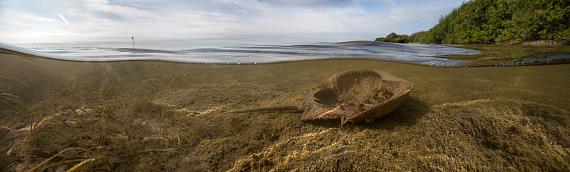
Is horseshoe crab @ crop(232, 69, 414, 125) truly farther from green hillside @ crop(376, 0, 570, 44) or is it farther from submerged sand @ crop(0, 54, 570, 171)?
green hillside @ crop(376, 0, 570, 44)

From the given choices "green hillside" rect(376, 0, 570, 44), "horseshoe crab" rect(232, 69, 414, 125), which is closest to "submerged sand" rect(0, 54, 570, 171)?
"horseshoe crab" rect(232, 69, 414, 125)

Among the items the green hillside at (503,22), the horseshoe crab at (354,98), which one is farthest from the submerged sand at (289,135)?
the green hillside at (503,22)

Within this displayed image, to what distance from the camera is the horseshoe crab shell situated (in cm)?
332

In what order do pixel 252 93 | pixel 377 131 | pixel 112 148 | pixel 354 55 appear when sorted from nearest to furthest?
pixel 112 148 → pixel 377 131 → pixel 252 93 → pixel 354 55

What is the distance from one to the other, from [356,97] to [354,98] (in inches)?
1.7

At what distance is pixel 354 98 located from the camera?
4262mm

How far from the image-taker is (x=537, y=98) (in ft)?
14.9

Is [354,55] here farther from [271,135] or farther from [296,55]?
[271,135]

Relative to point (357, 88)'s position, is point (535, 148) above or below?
below

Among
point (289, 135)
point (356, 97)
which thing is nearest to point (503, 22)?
point (356, 97)

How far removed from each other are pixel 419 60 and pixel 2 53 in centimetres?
1544

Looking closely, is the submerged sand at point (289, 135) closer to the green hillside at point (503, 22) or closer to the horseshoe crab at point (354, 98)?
the horseshoe crab at point (354, 98)

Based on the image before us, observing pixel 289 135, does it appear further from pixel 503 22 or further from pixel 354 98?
pixel 503 22

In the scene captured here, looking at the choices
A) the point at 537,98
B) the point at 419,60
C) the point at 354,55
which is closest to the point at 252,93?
the point at 537,98
